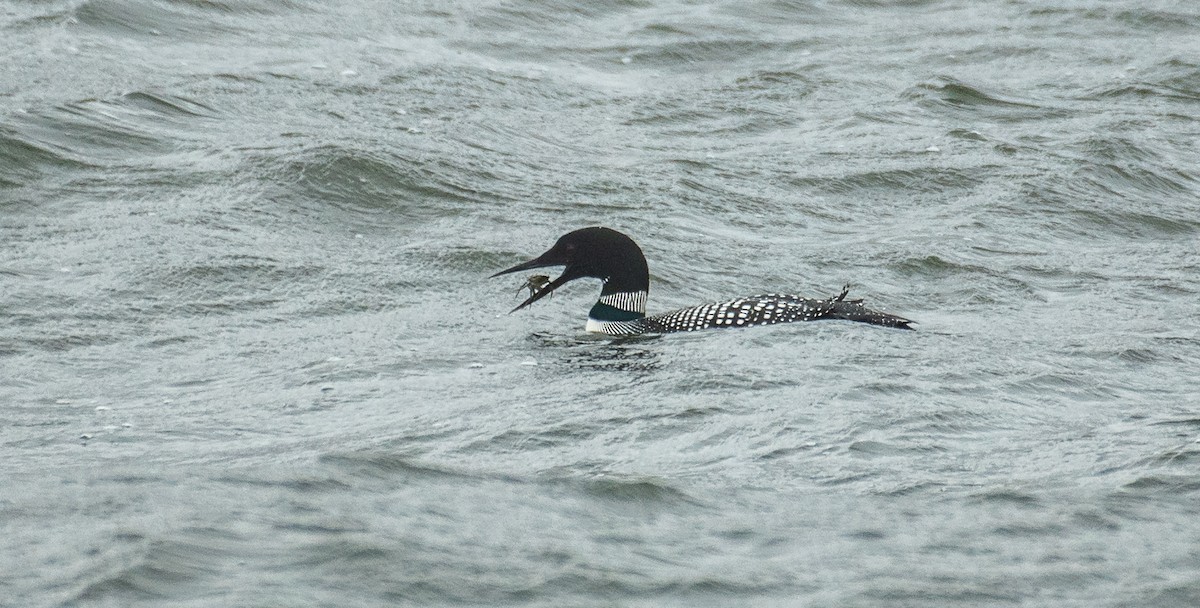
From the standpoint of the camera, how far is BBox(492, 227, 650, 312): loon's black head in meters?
9.12

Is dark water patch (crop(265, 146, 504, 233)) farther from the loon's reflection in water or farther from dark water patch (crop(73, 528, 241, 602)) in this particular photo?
dark water patch (crop(73, 528, 241, 602))

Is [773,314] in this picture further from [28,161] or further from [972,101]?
[972,101]

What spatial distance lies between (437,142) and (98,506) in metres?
7.40

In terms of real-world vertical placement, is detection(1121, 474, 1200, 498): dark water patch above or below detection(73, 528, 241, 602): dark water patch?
above

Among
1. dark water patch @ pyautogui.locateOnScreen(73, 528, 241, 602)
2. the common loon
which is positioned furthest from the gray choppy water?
the common loon

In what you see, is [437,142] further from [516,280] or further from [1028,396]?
[1028,396]

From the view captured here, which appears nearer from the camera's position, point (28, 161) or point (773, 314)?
point (773, 314)

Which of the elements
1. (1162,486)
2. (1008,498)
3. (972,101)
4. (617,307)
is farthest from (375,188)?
(1162,486)

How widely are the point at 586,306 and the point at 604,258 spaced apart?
95 centimetres

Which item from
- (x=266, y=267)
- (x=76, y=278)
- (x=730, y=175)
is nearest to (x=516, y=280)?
(x=266, y=267)

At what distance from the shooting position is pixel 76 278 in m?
9.66

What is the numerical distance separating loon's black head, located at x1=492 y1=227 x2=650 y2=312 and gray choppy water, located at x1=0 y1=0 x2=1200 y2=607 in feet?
1.17

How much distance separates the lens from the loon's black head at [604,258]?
9.12m

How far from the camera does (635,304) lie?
30.0ft
